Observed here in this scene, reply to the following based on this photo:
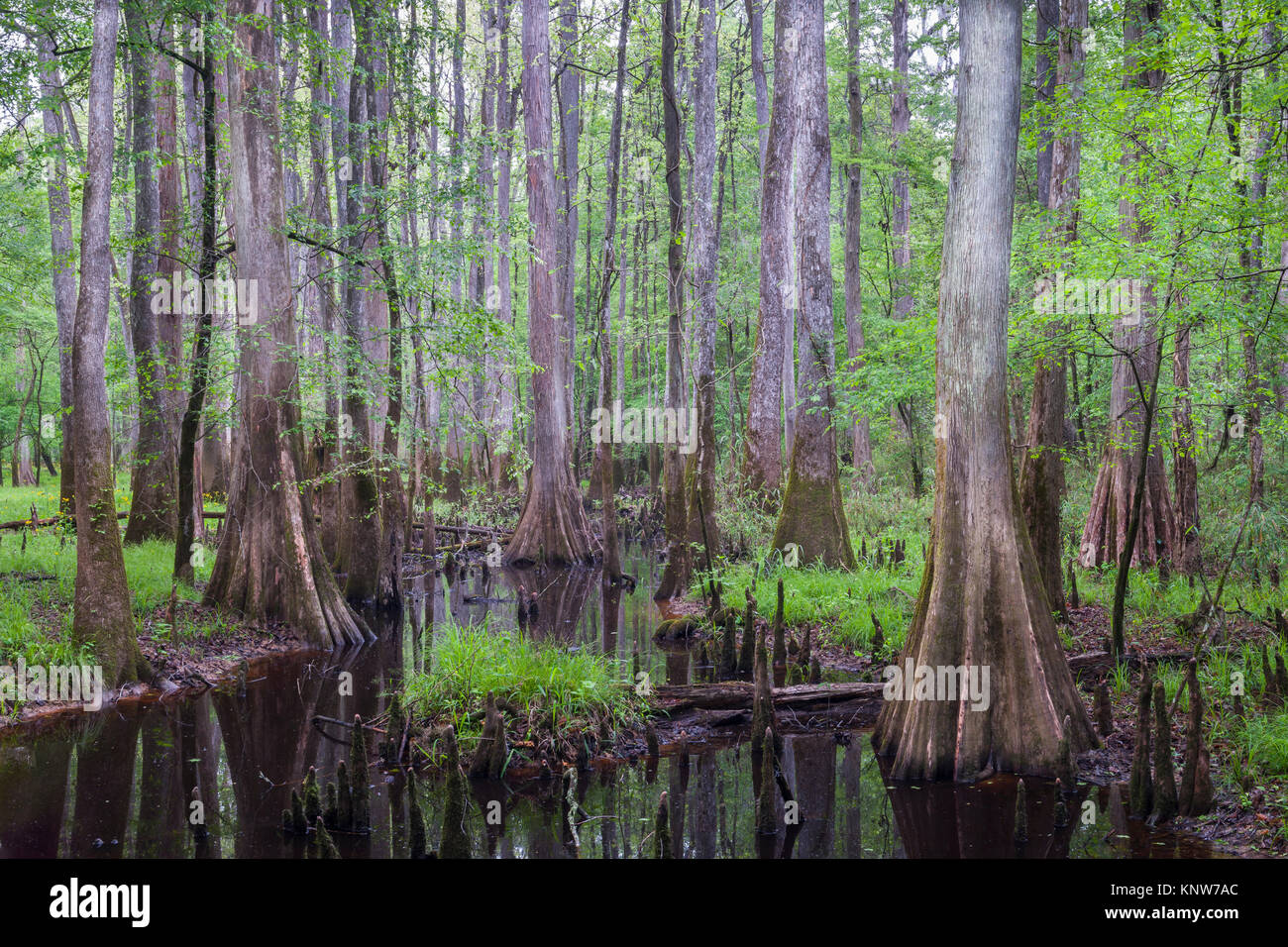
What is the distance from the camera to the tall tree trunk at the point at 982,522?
5.32 meters

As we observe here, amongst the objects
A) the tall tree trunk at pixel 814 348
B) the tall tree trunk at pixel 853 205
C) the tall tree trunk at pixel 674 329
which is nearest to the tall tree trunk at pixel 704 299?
the tall tree trunk at pixel 674 329

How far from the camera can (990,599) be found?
5.38 metres

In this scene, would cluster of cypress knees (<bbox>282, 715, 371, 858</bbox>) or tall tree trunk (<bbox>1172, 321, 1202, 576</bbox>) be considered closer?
cluster of cypress knees (<bbox>282, 715, 371, 858</bbox>)

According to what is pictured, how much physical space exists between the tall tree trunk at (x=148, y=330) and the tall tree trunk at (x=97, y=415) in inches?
91.6

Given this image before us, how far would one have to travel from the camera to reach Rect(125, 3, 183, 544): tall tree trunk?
10125 mm

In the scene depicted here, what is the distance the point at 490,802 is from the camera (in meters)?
5.22

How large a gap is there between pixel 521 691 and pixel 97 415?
12.9ft

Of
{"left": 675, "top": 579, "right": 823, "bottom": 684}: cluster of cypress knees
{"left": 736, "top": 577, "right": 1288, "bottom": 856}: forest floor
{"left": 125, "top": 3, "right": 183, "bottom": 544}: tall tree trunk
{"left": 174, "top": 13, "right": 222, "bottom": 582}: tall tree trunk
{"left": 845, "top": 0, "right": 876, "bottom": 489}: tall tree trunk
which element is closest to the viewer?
{"left": 736, "top": 577, "right": 1288, "bottom": 856}: forest floor

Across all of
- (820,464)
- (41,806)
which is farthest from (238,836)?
(820,464)

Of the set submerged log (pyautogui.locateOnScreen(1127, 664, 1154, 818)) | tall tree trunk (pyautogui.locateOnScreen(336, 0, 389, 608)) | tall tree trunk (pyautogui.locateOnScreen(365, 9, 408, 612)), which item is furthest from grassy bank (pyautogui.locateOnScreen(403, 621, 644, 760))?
tall tree trunk (pyautogui.locateOnScreen(365, 9, 408, 612))

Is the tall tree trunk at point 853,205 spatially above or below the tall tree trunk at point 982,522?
above

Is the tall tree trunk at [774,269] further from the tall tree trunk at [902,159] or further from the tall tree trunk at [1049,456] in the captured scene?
the tall tree trunk at [902,159]

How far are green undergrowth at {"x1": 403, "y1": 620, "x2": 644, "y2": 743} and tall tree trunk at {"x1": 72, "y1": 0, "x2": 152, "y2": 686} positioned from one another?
8.49 feet

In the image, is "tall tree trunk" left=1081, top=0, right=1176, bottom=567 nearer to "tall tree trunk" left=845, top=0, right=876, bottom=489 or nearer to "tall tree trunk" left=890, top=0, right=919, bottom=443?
"tall tree trunk" left=890, top=0, right=919, bottom=443
